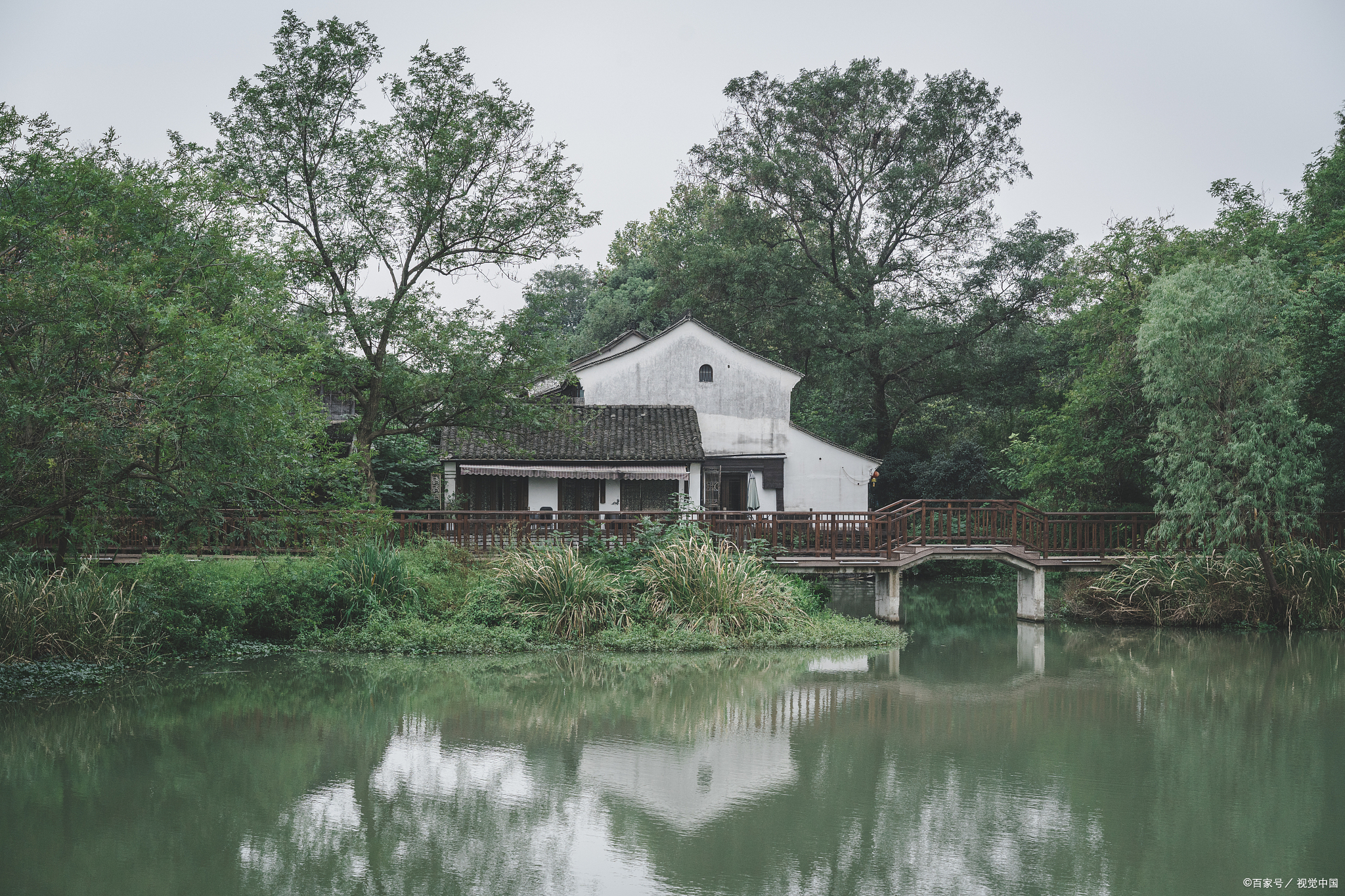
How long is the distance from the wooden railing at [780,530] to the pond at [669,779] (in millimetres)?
3575

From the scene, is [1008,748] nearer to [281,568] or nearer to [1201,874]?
[1201,874]

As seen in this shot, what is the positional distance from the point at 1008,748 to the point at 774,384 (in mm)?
18181

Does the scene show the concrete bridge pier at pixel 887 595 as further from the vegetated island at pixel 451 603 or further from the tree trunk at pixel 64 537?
the tree trunk at pixel 64 537

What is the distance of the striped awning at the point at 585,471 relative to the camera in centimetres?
2323

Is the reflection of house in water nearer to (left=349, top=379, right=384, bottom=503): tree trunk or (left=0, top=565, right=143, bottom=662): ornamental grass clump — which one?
(left=0, top=565, right=143, bottom=662): ornamental grass clump

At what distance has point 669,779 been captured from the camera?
819cm

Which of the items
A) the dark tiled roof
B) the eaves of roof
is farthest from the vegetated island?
the eaves of roof

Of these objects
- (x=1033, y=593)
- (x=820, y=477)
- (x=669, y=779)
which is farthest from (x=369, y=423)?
(x=820, y=477)

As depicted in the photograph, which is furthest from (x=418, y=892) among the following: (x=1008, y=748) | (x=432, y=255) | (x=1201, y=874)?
(x=432, y=255)

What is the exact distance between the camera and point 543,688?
11727 millimetres

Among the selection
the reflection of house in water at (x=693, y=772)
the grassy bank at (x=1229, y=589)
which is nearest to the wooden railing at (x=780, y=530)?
the grassy bank at (x=1229, y=589)

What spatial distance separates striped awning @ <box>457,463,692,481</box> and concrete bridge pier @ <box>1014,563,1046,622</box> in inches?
307

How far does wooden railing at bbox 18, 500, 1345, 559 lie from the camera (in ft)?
53.5

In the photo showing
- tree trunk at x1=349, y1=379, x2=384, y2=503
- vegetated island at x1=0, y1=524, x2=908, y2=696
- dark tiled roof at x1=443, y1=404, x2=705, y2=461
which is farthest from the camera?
dark tiled roof at x1=443, y1=404, x2=705, y2=461
